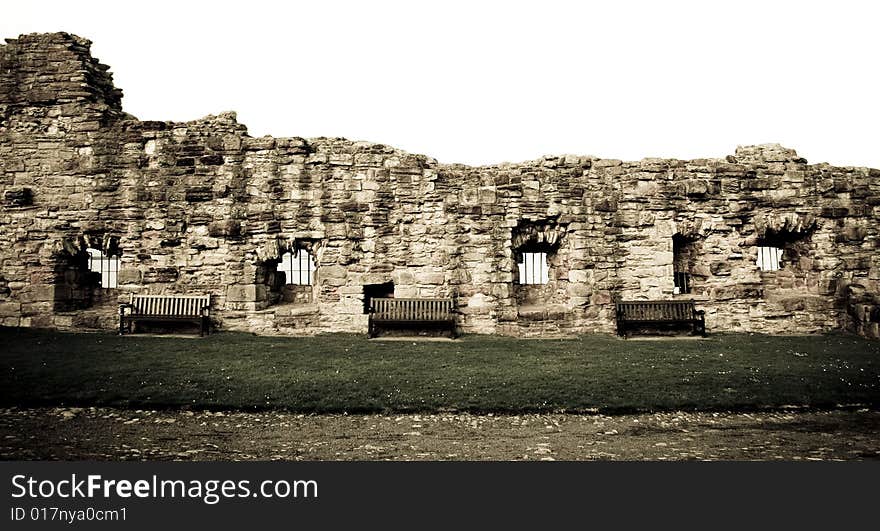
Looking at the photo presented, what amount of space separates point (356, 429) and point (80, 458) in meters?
2.84

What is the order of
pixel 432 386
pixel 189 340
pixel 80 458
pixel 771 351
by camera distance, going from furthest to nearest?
pixel 189 340 → pixel 771 351 → pixel 432 386 → pixel 80 458

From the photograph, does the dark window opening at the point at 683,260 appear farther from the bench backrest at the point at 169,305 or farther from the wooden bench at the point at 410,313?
the bench backrest at the point at 169,305

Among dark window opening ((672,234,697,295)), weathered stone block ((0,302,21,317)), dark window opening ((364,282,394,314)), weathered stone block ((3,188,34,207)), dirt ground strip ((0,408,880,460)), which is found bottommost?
dirt ground strip ((0,408,880,460))

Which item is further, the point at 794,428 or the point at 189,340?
the point at 189,340

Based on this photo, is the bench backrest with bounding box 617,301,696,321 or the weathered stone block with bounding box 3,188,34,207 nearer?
the bench backrest with bounding box 617,301,696,321

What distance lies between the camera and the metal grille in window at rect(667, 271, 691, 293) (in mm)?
14384

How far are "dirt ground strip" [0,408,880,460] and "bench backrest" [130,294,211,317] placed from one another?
5.41 m

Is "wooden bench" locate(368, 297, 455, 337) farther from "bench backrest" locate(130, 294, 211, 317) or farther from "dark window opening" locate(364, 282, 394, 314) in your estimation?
"bench backrest" locate(130, 294, 211, 317)

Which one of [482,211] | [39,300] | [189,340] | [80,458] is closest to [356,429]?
[80,458]

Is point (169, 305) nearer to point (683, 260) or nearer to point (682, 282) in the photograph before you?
point (683, 260)

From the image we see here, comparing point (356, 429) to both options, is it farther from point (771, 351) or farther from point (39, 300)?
point (39, 300)

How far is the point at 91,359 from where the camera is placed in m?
9.75

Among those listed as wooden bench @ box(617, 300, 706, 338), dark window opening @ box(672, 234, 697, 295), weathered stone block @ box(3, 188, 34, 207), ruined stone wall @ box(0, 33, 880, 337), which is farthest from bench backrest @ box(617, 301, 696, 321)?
weathered stone block @ box(3, 188, 34, 207)

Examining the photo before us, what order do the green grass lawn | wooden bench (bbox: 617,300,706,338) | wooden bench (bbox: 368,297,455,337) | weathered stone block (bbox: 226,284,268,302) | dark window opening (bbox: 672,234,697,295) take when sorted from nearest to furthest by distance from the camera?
1. the green grass lawn
2. wooden bench (bbox: 368,297,455,337)
3. wooden bench (bbox: 617,300,706,338)
4. weathered stone block (bbox: 226,284,268,302)
5. dark window opening (bbox: 672,234,697,295)
